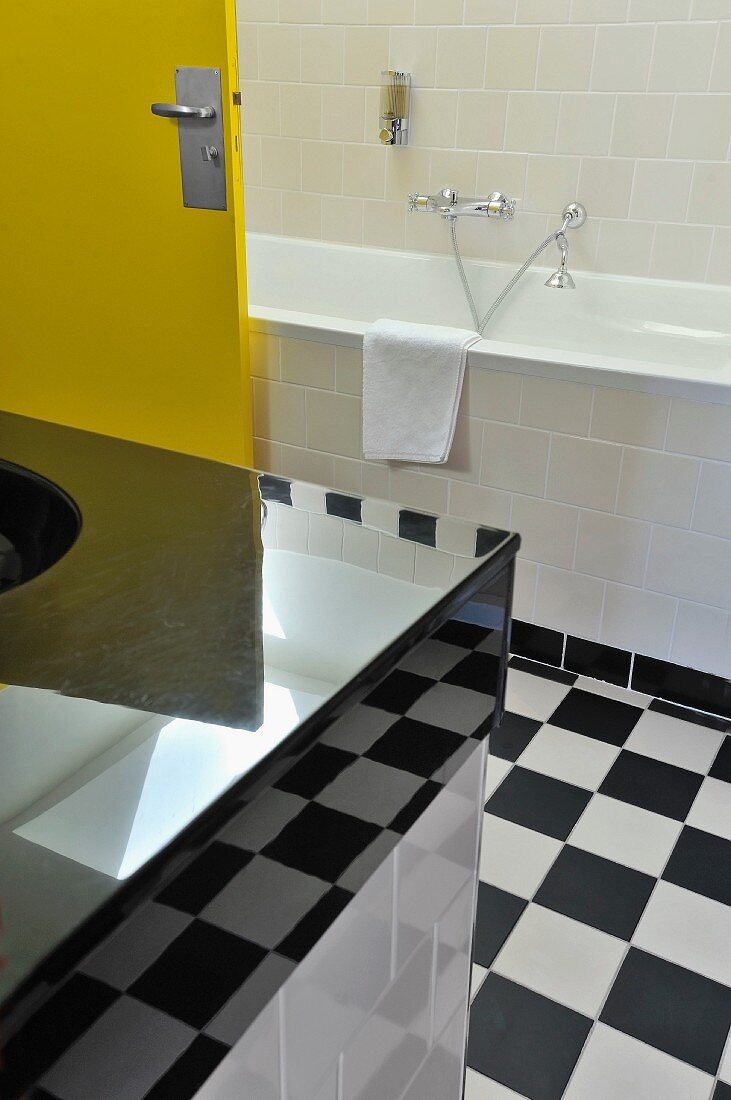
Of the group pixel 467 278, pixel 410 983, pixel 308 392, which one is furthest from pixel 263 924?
pixel 467 278

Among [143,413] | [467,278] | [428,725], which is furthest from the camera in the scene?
[467,278]

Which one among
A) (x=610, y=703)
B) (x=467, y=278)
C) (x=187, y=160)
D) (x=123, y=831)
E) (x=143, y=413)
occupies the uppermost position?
(x=187, y=160)

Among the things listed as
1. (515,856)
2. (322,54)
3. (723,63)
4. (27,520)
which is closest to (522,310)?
(723,63)

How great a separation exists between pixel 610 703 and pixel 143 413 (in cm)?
139

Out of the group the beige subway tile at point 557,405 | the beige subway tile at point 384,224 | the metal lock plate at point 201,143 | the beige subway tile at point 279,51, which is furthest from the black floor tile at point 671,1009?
the beige subway tile at point 279,51

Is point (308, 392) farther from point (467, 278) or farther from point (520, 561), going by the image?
point (467, 278)

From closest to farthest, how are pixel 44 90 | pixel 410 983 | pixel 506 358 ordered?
pixel 410 983, pixel 506 358, pixel 44 90

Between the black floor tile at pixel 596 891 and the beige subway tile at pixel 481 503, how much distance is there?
82 centimetres

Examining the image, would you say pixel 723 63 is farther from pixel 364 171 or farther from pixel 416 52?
pixel 364 171

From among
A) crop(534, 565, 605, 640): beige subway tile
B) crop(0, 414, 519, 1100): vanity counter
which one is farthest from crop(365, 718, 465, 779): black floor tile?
crop(534, 565, 605, 640): beige subway tile

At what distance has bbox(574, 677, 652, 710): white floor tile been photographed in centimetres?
Result: 234

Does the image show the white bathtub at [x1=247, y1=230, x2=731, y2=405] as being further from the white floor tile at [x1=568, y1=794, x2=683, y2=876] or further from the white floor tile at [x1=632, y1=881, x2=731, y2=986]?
the white floor tile at [x1=632, y1=881, x2=731, y2=986]

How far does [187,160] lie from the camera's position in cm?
227

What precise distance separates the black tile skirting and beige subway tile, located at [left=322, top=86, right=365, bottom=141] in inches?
72.9
